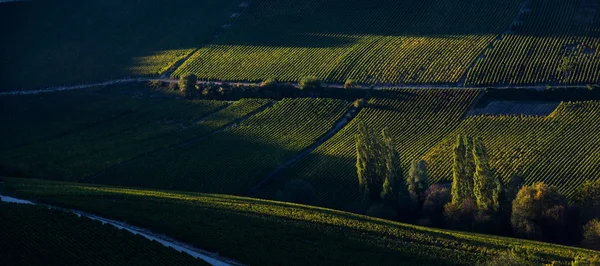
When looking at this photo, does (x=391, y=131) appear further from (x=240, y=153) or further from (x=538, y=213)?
(x=538, y=213)

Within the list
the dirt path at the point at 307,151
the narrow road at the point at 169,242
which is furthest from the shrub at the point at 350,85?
the narrow road at the point at 169,242

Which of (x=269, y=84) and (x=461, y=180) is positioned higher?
(x=269, y=84)

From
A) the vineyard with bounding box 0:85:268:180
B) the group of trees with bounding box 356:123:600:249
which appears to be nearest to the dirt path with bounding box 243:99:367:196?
the vineyard with bounding box 0:85:268:180

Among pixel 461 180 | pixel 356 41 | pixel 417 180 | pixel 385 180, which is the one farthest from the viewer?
pixel 356 41

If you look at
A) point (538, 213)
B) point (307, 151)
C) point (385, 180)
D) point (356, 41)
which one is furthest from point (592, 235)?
point (356, 41)

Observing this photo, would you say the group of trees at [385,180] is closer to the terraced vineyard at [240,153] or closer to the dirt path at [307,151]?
the dirt path at [307,151]

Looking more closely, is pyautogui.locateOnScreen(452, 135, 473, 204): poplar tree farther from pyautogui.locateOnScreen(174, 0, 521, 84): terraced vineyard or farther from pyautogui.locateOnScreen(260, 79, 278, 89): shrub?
pyautogui.locateOnScreen(260, 79, 278, 89): shrub

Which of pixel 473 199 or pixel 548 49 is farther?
pixel 548 49
